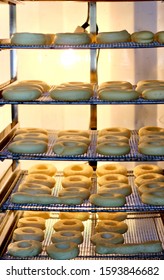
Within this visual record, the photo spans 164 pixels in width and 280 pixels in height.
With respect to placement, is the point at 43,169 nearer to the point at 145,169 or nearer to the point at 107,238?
the point at 145,169

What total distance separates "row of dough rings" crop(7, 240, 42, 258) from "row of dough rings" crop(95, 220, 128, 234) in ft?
1.77

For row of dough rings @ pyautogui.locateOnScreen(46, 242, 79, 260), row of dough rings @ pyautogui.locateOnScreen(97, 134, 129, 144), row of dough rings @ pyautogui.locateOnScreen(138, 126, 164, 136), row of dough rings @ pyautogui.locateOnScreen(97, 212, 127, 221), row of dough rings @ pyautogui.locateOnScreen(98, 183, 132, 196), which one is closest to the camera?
row of dough rings @ pyautogui.locateOnScreen(46, 242, 79, 260)

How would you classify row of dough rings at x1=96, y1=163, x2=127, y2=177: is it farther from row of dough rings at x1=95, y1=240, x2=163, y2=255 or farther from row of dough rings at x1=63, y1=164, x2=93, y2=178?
row of dough rings at x1=95, y1=240, x2=163, y2=255

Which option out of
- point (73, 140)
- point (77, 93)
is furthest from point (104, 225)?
point (77, 93)

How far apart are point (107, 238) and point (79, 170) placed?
0.87 m

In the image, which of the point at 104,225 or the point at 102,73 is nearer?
the point at 104,225

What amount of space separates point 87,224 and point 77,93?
1204 mm

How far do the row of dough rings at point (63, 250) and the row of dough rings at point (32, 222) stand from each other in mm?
406

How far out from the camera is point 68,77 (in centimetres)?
599

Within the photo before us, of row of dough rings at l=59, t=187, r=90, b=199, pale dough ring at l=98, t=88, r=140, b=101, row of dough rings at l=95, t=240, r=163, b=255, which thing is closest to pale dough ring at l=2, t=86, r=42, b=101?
pale dough ring at l=98, t=88, r=140, b=101

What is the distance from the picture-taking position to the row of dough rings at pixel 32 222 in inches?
200

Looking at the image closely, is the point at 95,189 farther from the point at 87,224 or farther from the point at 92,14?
the point at 92,14

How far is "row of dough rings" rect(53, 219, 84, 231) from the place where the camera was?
501cm

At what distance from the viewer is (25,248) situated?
4621mm
